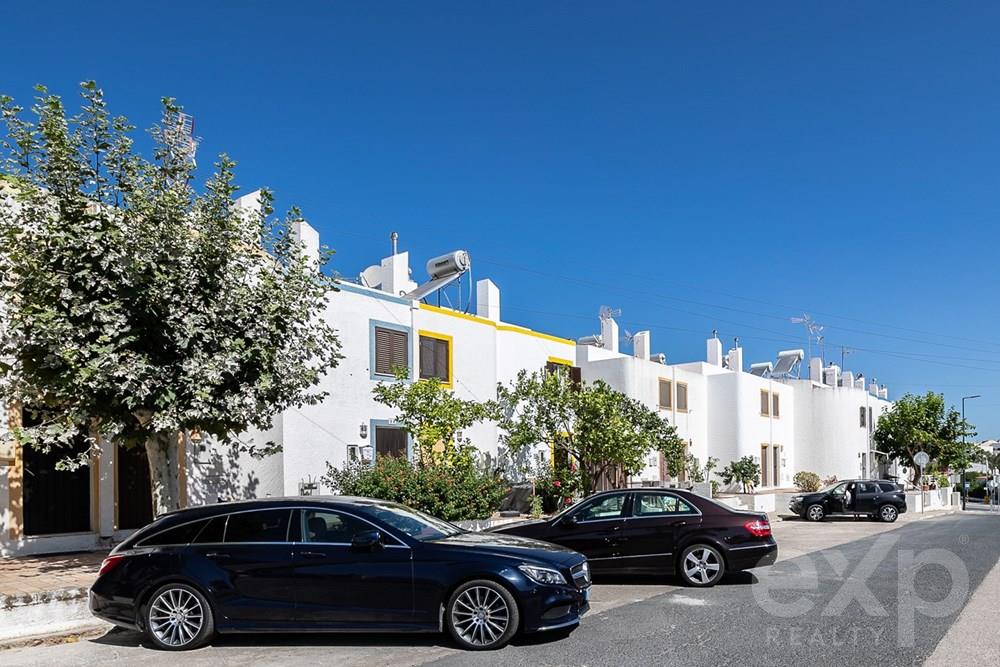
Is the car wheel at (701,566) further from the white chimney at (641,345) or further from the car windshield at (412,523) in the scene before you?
the white chimney at (641,345)

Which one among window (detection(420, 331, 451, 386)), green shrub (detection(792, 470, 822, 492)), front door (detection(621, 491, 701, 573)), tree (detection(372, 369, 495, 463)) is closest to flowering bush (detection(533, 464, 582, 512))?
tree (detection(372, 369, 495, 463))

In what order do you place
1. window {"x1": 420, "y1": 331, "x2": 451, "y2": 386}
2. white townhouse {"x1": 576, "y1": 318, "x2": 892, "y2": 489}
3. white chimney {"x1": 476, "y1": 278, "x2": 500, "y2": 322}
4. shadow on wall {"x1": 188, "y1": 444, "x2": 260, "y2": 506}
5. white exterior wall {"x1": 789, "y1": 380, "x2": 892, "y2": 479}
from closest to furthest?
shadow on wall {"x1": 188, "y1": 444, "x2": 260, "y2": 506} → window {"x1": 420, "y1": 331, "x2": 451, "y2": 386} → white chimney {"x1": 476, "y1": 278, "x2": 500, "y2": 322} → white townhouse {"x1": 576, "y1": 318, "x2": 892, "y2": 489} → white exterior wall {"x1": 789, "y1": 380, "x2": 892, "y2": 479}

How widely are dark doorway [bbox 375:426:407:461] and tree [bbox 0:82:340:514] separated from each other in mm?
8325

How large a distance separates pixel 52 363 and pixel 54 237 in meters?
1.59

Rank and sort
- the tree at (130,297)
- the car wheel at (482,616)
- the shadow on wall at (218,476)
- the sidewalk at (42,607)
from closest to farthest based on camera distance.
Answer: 1. the car wheel at (482,616)
2. the sidewalk at (42,607)
3. the tree at (130,297)
4. the shadow on wall at (218,476)

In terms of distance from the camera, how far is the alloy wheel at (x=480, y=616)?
827 centimetres

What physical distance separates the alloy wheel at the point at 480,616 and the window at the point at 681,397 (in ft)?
93.7

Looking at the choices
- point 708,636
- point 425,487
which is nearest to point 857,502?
point 425,487

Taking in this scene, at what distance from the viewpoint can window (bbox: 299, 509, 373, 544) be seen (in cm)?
879

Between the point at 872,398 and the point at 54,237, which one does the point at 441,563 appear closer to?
the point at 54,237

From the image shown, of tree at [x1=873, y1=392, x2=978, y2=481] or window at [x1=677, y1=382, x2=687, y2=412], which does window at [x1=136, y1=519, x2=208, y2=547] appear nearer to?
window at [x1=677, y1=382, x2=687, y2=412]

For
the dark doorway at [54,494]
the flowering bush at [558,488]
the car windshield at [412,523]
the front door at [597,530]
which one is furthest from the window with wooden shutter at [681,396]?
the car windshield at [412,523]

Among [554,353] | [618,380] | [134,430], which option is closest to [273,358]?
[134,430]

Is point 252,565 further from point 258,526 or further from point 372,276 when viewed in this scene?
point 372,276
